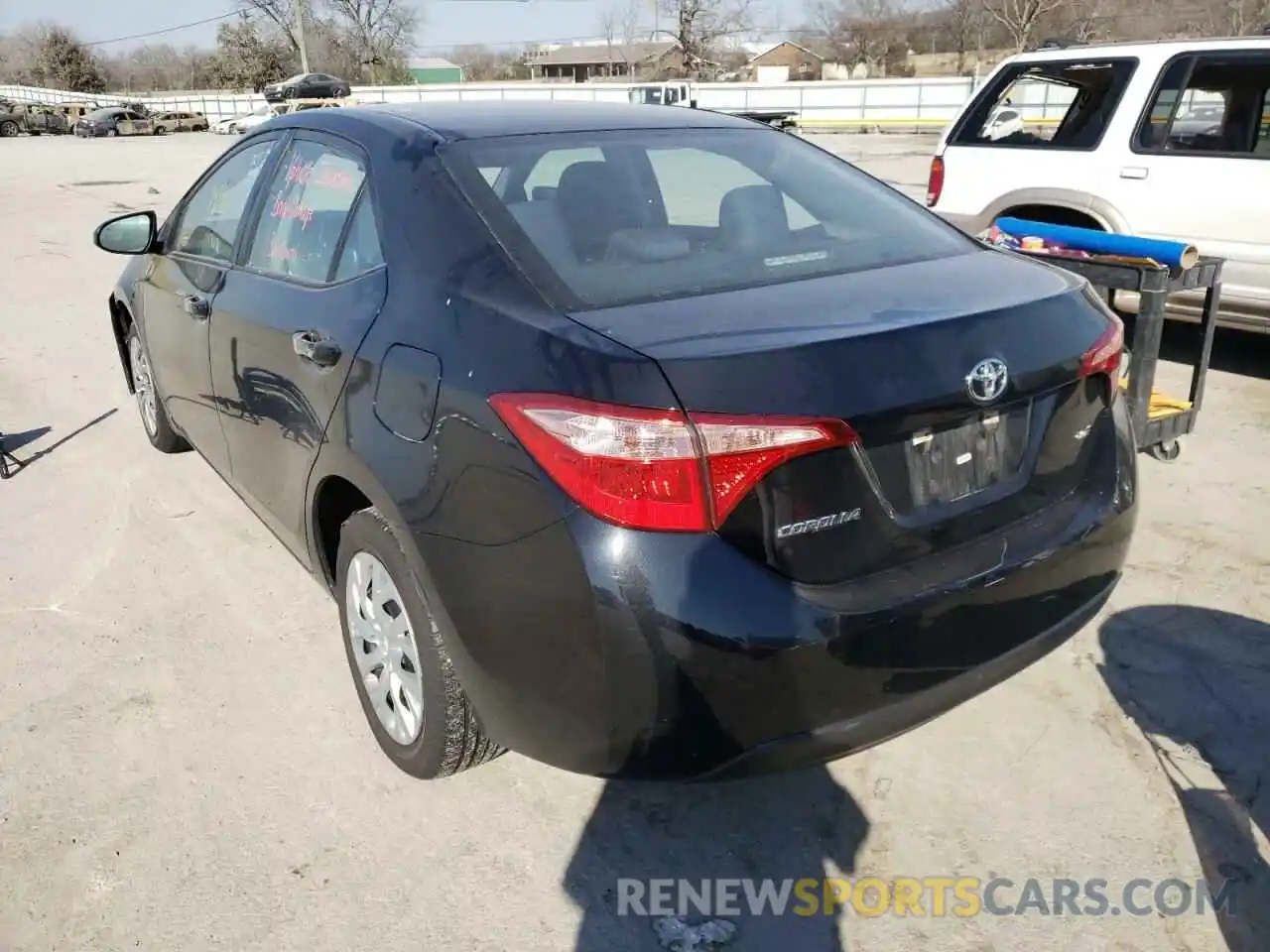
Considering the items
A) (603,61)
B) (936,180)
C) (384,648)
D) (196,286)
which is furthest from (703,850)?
(603,61)

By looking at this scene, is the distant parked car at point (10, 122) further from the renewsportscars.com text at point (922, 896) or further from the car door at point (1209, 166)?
the renewsportscars.com text at point (922, 896)

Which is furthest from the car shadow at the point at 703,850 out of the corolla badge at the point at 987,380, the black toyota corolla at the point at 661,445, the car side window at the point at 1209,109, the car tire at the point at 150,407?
the car side window at the point at 1209,109

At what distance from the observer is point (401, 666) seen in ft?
8.91

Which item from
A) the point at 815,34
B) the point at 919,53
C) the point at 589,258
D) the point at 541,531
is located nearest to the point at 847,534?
the point at 541,531

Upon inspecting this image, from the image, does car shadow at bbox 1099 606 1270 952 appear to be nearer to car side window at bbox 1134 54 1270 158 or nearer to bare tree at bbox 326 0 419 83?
car side window at bbox 1134 54 1270 158

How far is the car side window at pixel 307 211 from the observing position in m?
2.97

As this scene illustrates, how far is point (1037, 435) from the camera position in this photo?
2404 millimetres

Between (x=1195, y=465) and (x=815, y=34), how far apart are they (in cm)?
8470

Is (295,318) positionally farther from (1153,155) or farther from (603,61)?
(603,61)

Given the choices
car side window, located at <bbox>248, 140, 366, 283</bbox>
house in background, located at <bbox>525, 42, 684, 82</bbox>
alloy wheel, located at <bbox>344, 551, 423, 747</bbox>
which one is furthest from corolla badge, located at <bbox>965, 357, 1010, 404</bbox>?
house in background, located at <bbox>525, 42, 684, 82</bbox>

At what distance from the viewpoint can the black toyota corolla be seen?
6.53 feet

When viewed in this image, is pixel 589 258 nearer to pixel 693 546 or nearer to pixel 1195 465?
pixel 693 546

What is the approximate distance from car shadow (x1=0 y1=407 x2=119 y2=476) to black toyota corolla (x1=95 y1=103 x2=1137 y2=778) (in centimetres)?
281

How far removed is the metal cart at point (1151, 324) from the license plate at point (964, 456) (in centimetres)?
204
